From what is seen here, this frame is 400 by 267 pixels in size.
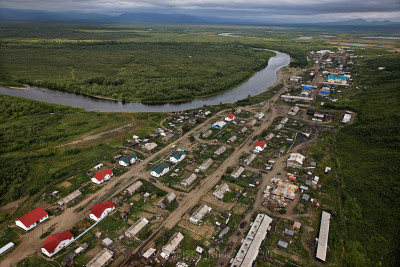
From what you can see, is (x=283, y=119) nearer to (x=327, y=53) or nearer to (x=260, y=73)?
(x=260, y=73)

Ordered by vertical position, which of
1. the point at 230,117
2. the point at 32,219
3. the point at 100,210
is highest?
the point at 230,117

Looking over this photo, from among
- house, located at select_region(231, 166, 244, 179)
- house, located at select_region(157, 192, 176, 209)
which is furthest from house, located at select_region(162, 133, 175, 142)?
house, located at select_region(157, 192, 176, 209)

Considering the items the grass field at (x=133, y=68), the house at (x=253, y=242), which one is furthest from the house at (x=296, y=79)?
the house at (x=253, y=242)

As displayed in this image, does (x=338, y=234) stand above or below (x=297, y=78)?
below

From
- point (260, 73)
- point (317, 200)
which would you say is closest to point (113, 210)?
point (317, 200)

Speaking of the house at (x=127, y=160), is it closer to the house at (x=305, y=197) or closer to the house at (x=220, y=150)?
the house at (x=220, y=150)

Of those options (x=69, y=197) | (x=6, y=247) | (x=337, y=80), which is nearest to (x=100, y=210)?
(x=69, y=197)

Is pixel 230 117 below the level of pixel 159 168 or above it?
above

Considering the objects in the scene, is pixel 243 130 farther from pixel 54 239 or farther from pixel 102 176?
pixel 54 239
